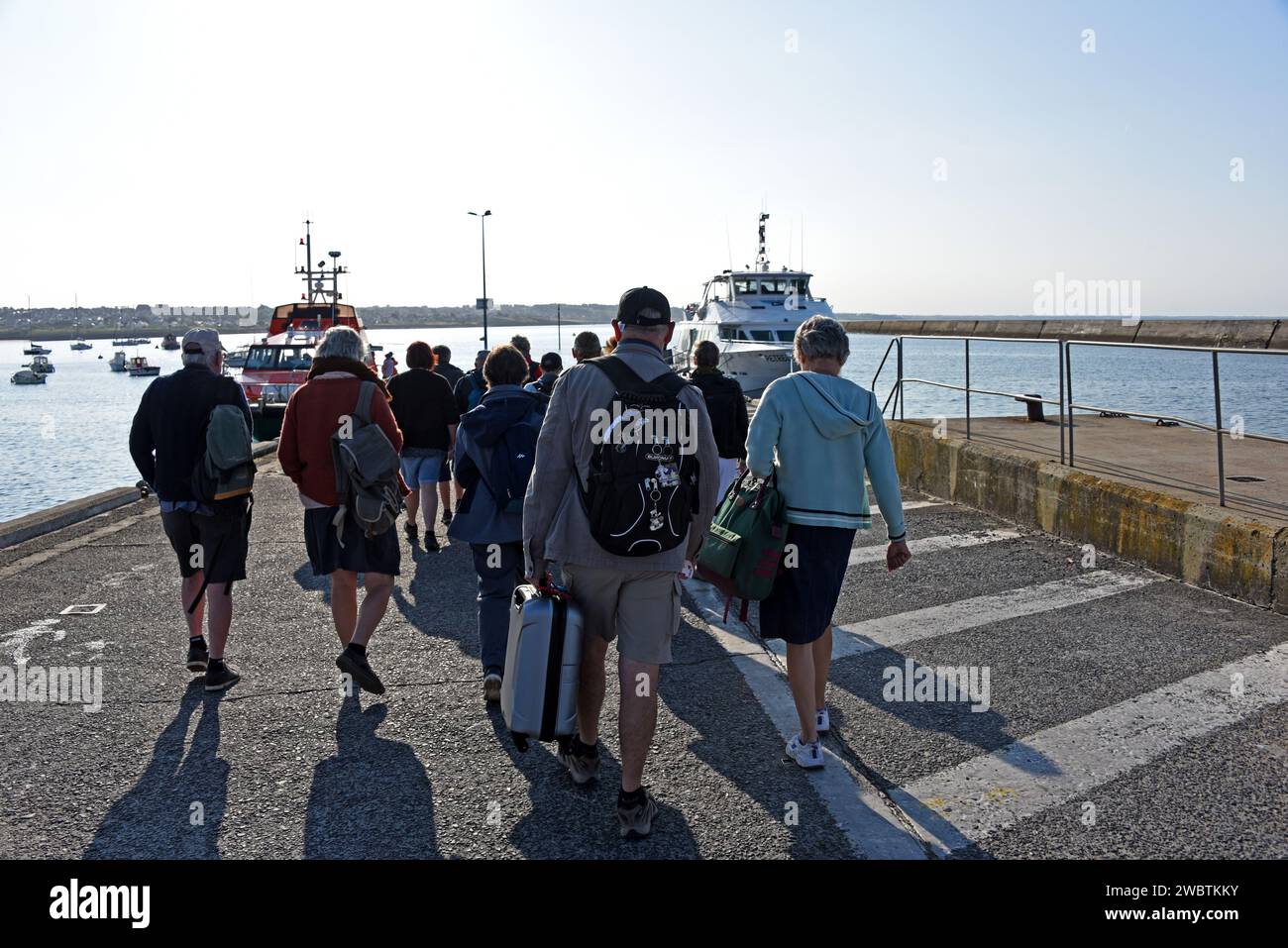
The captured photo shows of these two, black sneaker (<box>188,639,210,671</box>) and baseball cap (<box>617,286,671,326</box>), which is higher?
baseball cap (<box>617,286,671,326</box>)

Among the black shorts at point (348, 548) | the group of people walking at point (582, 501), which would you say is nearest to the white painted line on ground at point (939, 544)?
the group of people walking at point (582, 501)

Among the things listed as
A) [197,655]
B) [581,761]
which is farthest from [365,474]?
[581,761]

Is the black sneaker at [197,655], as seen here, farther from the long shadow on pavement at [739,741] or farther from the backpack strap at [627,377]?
the backpack strap at [627,377]

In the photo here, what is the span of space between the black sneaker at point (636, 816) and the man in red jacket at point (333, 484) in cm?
188

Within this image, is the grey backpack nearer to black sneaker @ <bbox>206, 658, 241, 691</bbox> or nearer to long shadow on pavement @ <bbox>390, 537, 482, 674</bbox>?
black sneaker @ <bbox>206, 658, 241, 691</bbox>

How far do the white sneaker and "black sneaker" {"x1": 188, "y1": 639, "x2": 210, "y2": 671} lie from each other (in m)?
3.14

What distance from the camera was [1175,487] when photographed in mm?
8211

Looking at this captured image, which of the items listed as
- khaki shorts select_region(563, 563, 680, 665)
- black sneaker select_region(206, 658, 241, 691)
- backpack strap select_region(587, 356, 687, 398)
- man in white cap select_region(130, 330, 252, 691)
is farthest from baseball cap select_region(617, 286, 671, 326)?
black sneaker select_region(206, 658, 241, 691)

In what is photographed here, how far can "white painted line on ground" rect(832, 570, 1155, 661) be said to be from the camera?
6102mm

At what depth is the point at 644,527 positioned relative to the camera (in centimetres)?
362

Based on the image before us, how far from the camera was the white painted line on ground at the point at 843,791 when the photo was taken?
3598 millimetres
